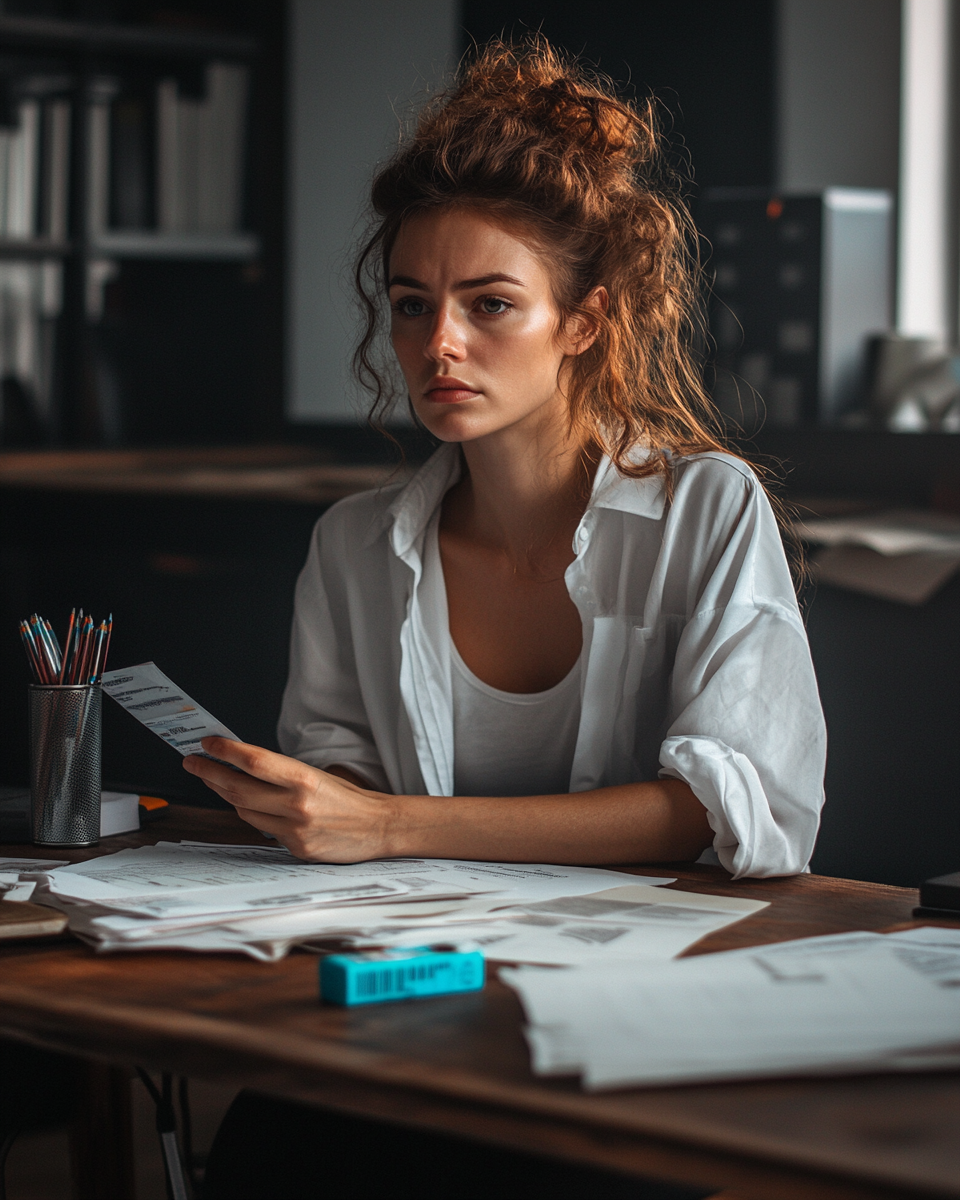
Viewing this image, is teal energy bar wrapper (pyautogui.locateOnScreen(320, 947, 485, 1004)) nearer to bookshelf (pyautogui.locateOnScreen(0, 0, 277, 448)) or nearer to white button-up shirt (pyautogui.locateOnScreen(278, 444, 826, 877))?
white button-up shirt (pyautogui.locateOnScreen(278, 444, 826, 877))

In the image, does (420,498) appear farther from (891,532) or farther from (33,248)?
(33,248)

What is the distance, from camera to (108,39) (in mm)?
3666

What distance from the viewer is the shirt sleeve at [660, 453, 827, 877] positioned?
1.24 m

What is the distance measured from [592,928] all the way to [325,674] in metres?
0.67

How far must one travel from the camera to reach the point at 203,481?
3.34 metres

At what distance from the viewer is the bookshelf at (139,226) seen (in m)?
3.69

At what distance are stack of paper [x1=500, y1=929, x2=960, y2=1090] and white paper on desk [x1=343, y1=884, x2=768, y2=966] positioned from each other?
0.15 feet

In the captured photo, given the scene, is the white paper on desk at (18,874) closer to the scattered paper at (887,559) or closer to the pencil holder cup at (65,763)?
the pencil holder cup at (65,763)

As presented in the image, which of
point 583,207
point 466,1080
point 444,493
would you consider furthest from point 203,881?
point 583,207

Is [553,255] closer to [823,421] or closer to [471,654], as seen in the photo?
[471,654]

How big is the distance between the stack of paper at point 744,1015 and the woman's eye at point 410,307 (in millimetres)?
744

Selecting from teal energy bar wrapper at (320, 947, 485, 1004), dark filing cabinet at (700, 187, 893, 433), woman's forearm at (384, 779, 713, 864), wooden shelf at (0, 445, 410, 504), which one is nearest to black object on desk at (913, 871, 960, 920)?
woman's forearm at (384, 779, 713, 864)

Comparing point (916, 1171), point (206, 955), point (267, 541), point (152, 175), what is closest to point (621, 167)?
point (206, 955)

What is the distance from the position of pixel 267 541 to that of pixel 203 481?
0.72 feet
